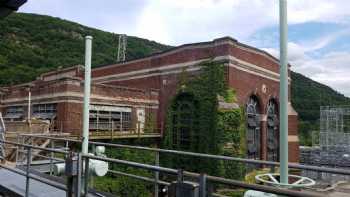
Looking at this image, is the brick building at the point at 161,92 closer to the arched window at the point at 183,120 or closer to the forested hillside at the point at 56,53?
the arched window at the point at 183,120

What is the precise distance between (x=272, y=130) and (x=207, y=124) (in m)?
8.40

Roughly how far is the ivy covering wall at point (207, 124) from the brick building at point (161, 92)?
78 centimetres

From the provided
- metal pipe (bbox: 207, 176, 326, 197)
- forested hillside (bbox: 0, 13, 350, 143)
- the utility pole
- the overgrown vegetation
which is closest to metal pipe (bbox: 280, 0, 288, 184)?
the utility pole

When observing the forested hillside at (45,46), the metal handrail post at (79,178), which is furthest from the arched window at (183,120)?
the forested hillside at (45,46)

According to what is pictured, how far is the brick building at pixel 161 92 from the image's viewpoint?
22.6 m

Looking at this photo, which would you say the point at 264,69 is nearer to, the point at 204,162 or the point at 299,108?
the point at 204,162

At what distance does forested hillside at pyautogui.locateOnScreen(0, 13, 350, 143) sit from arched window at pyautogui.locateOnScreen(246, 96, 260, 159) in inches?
1182

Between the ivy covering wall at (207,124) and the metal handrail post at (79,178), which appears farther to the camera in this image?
the ivy covering wall at (207,124)

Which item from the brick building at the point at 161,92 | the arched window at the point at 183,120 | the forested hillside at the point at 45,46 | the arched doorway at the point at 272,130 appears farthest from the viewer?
the forested hillside at the point at 45,46

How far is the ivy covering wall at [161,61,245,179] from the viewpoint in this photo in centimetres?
2147

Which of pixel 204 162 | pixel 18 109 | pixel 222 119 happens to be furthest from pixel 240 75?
pixel 18 109

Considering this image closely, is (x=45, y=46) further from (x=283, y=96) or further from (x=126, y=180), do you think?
(x=283, y=96)

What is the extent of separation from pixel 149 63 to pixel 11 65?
1371 inches

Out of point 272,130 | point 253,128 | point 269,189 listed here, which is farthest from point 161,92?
point 269,189
